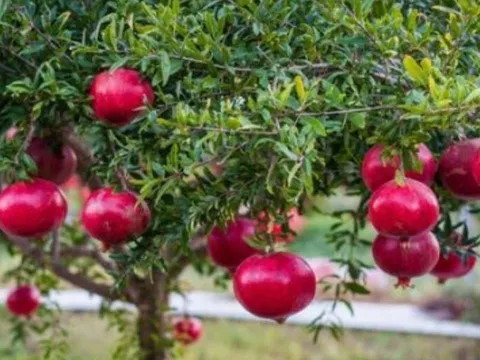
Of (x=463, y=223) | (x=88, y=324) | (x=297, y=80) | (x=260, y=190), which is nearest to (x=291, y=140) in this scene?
(x=297, y=80)

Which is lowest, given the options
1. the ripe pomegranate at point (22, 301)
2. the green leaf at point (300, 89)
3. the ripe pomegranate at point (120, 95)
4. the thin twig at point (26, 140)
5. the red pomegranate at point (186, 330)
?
the red pomegranate at point (186, 330)

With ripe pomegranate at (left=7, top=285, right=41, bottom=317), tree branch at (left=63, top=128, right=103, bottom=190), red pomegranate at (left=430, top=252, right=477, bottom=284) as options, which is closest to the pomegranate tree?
red pomegranate at (left=430, top=252, right=477, bottom=284)

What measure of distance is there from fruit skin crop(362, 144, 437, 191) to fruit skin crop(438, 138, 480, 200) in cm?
5

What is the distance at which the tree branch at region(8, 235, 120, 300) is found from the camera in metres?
2.44

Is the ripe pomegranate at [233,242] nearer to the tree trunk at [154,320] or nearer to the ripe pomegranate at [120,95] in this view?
the ripe pomegranate at [120,95]

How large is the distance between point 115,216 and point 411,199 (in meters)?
0.43

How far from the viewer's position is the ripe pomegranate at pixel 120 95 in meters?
1.33

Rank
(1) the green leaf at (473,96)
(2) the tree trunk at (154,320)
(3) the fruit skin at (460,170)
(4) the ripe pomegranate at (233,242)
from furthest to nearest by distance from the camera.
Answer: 1. (2) the tree trunk at (154,320)
2. (4) the ripe pomegranate at (233,242)
3. (3) the fruit skin at (460,170)
4. (1) the green leaf at (473,96)

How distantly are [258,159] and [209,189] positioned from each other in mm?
136

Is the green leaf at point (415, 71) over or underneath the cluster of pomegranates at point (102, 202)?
over

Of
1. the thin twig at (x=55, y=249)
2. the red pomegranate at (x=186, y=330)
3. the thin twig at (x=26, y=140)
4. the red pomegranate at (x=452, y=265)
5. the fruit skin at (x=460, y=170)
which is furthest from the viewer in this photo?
the red pomegranate at (x=186, y=330)

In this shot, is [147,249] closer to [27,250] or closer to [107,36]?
[107,36]

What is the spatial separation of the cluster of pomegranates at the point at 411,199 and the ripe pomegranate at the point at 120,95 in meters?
0.33

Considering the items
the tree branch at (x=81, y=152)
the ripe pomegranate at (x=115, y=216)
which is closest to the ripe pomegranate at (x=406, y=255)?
the ripe pomegranate at (x=115, y=216)
